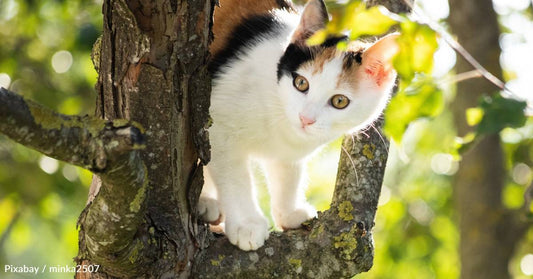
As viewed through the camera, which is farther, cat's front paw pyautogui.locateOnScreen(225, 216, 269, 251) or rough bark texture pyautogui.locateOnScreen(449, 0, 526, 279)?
rough bark texture pyautogui.locateOnScreen(449, 0, 526, 279)

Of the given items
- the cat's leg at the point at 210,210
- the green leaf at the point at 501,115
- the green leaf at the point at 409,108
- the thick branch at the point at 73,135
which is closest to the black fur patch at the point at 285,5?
the cat's leg at the point at 210,210

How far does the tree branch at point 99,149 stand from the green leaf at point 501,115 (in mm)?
1096

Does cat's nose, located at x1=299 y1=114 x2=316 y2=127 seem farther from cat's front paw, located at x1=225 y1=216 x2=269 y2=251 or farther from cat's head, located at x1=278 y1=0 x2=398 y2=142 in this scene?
cat's front paw, located at x1=225 y1=216 x2=269 y2=251

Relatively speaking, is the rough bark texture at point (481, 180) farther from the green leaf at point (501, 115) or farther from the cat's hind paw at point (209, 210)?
the green leaf at point (501, 115)

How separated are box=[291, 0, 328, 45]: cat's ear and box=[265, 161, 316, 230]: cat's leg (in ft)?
2.16

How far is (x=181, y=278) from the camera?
89.7 inches

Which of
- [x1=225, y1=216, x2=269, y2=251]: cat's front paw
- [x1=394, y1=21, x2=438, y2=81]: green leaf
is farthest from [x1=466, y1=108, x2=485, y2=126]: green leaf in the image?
[x1=225, y1=216, x2=269, y2=251]: cat's front paw

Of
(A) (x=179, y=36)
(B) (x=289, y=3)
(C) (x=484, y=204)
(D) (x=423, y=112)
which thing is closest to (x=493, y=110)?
(D) (x=423, y=112)

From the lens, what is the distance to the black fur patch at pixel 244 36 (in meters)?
2.96

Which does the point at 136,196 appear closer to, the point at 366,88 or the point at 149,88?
the point at 149,88

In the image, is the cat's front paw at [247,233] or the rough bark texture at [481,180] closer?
the cat's front paw at [247,233]

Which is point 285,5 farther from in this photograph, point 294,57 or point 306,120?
point 306,120

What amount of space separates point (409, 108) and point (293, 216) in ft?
4.08

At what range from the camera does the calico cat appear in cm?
281
